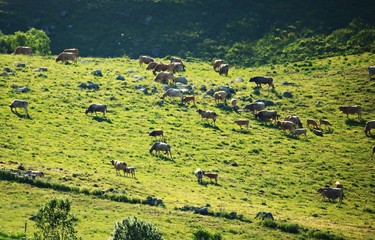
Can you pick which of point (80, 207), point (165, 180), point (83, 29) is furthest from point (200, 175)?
point (83, 29)

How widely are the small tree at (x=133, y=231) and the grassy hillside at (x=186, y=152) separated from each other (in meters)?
6.10

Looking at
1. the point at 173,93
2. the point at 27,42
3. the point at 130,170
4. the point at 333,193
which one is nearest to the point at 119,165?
the point at 130,170

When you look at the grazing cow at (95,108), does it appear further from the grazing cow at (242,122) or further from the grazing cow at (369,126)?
the grazing cow at (369,126)

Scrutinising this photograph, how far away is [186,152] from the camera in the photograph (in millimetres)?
55125

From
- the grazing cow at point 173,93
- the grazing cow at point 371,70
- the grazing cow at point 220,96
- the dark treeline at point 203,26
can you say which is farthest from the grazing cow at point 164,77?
the dark treeline at point 203,26

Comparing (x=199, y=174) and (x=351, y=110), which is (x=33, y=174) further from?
(x=351, y=110)

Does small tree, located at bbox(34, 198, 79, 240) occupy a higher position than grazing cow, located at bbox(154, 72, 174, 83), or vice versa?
grazing cow, located at bbox(154, 72, 174, 83)

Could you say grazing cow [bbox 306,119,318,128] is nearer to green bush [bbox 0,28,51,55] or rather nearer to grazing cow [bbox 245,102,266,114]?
grazing cow [bbox 245,102,266,114]

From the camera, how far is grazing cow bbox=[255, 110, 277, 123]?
64812 mm

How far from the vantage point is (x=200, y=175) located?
49.5 meters

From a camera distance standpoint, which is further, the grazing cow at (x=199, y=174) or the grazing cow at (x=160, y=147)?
the grazing cow at (x=160, y=147)

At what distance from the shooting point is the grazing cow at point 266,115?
64812mm

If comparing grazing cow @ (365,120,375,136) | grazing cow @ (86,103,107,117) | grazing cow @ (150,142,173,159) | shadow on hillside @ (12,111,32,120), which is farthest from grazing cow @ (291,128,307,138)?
shadow on hillside @ (12,111,32,120)

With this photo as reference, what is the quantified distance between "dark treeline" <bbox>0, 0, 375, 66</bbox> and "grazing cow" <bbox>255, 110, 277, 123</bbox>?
2773 cm
